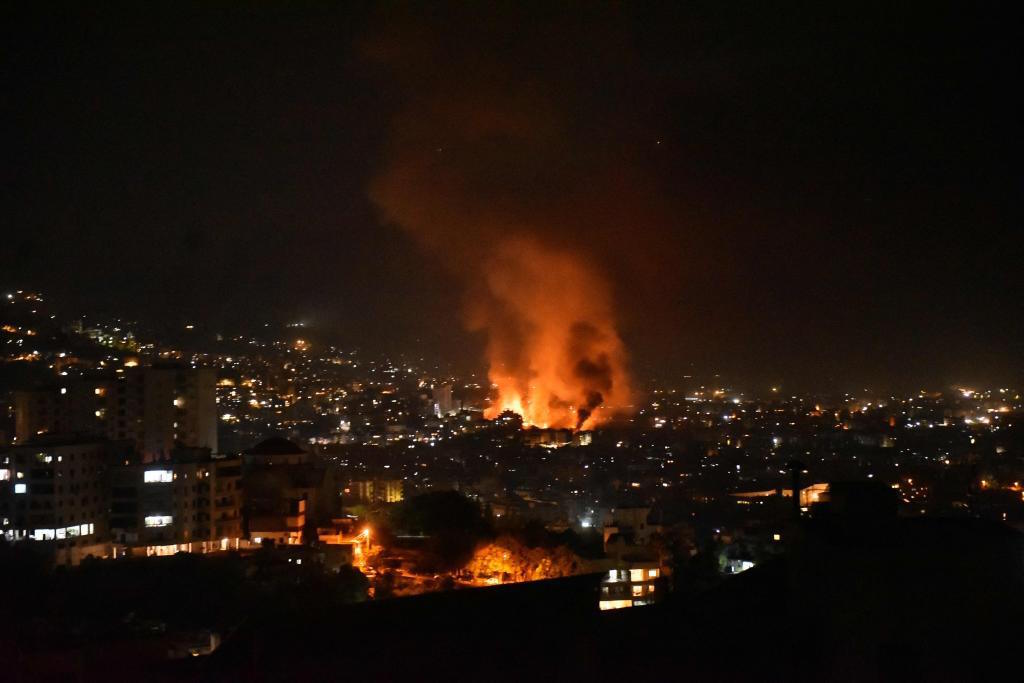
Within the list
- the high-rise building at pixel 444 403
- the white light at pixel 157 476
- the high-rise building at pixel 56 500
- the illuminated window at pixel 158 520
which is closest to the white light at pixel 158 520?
the illuminated window at pixel 158 520

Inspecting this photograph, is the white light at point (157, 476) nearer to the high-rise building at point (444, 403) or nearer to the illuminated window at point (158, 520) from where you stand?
the illuminated window at point (158, 520)

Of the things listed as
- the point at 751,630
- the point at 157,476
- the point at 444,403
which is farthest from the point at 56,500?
the point at 444,403

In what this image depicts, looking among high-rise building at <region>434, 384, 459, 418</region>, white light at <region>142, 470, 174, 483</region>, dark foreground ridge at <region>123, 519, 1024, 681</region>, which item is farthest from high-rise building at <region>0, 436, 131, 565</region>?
high-rise building at <region>434, 384, 459, 418</region>

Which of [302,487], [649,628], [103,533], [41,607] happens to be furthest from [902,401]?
[649,628]

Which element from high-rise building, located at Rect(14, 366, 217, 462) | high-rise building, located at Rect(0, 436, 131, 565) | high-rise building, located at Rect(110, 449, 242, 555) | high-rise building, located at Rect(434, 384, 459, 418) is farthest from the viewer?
high-rise building, located at Rect(434, 384, 459, 418)

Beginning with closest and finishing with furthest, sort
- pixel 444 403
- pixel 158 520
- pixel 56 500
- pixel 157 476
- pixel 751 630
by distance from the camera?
pixel 751 630 → pixel 56 500 → pixel 158 520 → pixel 157 476 → pixel 444 403

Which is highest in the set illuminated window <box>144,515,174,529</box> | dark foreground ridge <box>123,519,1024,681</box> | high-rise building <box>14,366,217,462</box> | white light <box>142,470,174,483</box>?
high-rise building <box>14,366,217,462</box>

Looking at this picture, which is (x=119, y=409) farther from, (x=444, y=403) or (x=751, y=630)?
(x=444, y=403)

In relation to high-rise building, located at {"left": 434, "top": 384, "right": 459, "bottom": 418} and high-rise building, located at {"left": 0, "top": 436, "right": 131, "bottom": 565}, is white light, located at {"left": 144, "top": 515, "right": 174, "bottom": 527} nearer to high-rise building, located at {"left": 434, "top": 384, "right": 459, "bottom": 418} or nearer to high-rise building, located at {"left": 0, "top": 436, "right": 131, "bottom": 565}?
high-rise building, located at {"left": 0, "top": 436, "right": 131, "bottom": 565}
